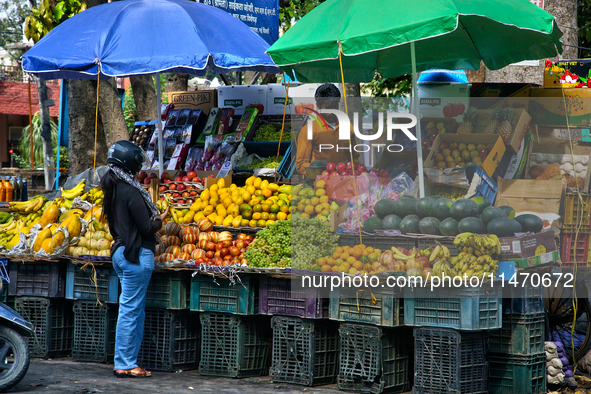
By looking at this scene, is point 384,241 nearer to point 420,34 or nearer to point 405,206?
point 405,206

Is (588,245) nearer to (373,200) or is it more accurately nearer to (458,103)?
(373,200)

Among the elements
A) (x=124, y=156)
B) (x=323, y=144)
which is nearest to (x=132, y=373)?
(x=124, y=156)

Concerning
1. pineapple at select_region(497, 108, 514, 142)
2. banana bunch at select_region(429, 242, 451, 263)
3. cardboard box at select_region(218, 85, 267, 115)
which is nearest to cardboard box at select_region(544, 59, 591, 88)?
pineapple at select_region(497, 108, 514, 142)

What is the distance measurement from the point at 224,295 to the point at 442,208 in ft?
7.26

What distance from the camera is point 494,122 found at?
721 cm

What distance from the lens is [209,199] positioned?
7.62 meters

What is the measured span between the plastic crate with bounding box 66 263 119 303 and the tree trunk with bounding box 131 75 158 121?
7.20 m

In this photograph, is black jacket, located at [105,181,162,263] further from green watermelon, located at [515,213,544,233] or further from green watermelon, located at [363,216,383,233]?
green watermelon, located at [515,213,544,233]

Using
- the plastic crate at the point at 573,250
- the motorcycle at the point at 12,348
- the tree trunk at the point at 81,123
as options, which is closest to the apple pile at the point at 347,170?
the plastic crate at the point at 573,250

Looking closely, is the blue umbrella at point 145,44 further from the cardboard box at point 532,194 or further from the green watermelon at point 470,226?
the green watermelon at point 470,226

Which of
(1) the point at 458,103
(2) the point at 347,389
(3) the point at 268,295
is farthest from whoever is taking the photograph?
(1) the point at 458,103

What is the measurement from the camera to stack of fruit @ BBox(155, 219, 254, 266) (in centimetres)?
631

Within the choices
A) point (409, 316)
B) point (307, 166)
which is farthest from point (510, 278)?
point (307, 166)

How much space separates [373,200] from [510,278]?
5.46 feet
